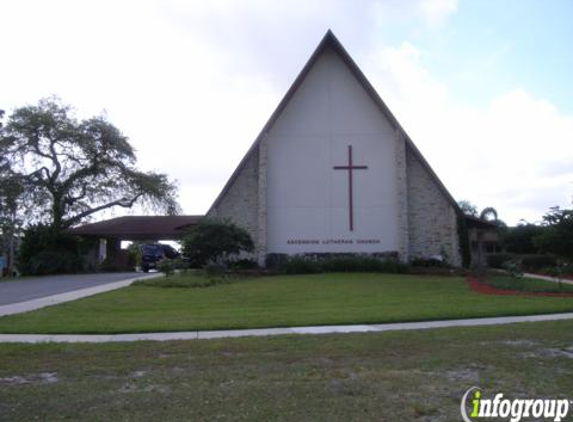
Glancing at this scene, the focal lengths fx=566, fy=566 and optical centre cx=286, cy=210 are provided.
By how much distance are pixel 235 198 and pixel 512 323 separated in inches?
829

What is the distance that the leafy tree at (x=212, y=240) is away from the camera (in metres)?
26.3

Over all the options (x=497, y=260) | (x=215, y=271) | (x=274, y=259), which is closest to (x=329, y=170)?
(x=274, y=259)

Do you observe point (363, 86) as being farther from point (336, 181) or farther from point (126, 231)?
point (126, 231)

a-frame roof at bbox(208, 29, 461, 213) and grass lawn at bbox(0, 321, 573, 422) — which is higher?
a-frame roof at bbox(208, 29, 461, 213)

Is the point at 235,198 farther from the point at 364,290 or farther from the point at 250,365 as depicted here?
the point at 250,365

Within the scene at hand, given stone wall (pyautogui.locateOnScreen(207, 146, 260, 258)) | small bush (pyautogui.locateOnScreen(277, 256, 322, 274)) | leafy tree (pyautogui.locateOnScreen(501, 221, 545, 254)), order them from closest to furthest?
1. small bush (pyautogui.locateOnScreen(277, 256, 322, 274))
2. stone wall (pyautogui.locateOnScreen(207, 146, 260, 258))
3. leafy tree (pyautogui.locateOnScreen(501, 221, 545, 254))

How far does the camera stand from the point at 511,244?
44250 mm

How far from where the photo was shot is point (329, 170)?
30.5 meters

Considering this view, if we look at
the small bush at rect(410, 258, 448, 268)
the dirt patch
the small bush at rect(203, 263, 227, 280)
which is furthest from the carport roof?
the dirt patch

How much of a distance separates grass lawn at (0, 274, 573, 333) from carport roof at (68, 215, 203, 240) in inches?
675

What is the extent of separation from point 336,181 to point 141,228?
15.4 metres

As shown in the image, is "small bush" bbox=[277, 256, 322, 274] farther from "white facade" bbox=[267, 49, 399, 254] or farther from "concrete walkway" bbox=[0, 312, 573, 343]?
"concrete walkway" bbox=[0, 312, 573, 343]

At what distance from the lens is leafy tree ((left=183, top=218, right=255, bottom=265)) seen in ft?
86.3

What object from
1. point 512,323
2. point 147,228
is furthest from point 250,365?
point 147,228
